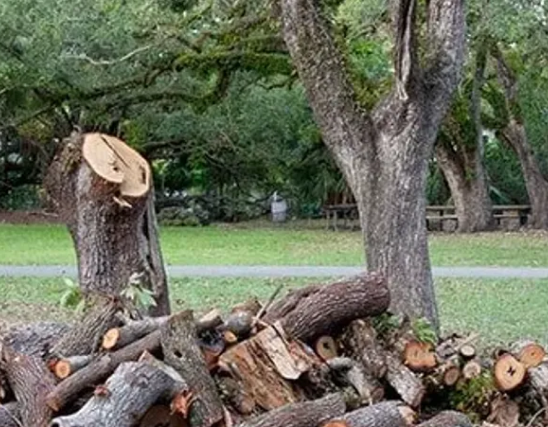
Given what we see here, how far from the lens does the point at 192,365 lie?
4547mm

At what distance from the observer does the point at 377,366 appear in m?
5.02

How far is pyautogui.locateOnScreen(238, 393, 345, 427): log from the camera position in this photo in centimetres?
417

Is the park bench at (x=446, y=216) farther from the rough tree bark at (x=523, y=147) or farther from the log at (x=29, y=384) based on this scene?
the log at (x=29, y=384)

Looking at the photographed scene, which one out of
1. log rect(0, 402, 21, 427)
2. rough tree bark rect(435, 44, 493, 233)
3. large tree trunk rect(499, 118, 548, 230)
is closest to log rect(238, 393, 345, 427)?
log rect(0, 402, 21, 427)

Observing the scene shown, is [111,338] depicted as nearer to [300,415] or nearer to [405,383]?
[300,415]

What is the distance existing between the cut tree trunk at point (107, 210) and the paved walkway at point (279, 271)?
26.0ft

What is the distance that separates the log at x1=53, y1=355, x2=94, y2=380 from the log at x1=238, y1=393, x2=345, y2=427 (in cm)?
77

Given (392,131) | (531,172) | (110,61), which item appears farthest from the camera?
(531,172)

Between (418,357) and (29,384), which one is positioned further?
(418,357)

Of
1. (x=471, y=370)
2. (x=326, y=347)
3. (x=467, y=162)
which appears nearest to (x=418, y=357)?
(x=471, y=370)

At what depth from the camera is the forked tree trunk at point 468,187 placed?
2408cm

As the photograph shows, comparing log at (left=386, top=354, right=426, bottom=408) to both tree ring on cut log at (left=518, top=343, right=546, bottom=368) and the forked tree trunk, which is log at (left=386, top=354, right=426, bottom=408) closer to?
tree ring on cut log at (left=518, top=343, right=546, bottom=368)

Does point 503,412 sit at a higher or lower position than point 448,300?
higher

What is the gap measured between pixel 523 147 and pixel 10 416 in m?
Answer: 21.3
